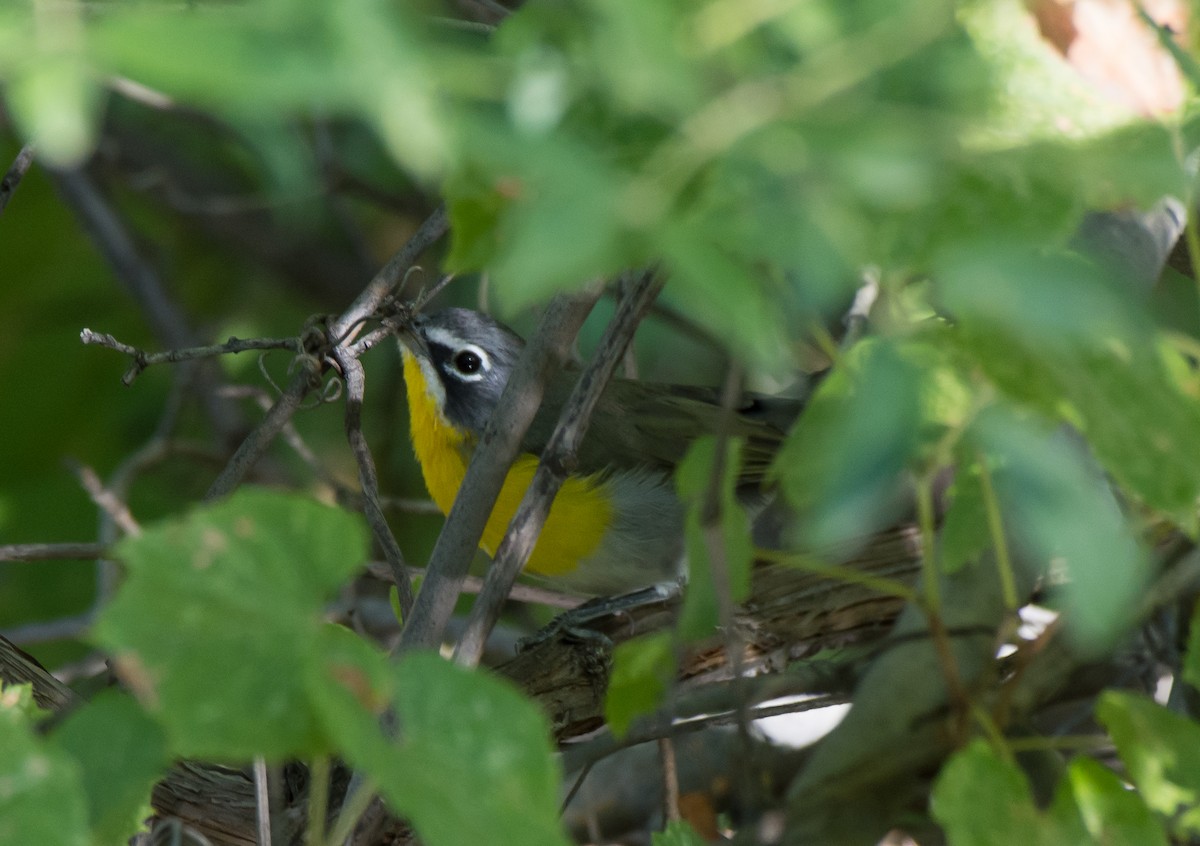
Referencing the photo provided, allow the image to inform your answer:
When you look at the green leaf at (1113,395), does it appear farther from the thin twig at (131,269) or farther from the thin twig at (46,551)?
the thin twig at (131,269)

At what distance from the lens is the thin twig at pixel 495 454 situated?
210 cm

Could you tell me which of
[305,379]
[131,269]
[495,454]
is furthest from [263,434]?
[131,269]

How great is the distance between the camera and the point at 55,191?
4.81m

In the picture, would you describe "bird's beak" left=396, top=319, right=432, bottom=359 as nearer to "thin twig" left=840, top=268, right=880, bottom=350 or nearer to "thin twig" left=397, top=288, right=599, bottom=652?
"thin twig" left=840, top=268, right=880, bottom=350

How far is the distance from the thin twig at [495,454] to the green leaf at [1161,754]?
1.01m

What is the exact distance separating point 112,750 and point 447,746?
39 centimetres

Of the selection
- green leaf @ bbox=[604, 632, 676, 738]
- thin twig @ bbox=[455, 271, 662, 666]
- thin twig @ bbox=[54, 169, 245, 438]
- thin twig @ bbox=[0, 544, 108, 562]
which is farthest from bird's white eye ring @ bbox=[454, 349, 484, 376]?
green leaf @ bbox=[604, 632, 676, 738]

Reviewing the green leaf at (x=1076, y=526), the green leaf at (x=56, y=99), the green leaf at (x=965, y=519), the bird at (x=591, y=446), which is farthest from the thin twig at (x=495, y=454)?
the bird at (x=591, y=446)

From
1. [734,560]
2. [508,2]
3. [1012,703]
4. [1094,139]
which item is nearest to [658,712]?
[1012,703]

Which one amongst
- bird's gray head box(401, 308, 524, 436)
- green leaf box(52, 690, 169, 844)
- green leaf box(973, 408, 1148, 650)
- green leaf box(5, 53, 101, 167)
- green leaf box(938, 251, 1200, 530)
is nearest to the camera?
green leaf box(5, 53, 101, 167)

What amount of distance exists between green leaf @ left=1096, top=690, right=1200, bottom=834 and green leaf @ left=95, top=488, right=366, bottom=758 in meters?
0.93

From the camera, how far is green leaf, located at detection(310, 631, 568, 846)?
100cm

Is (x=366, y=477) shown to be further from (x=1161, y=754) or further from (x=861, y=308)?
(x=861, y=308)

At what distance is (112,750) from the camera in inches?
49.6
